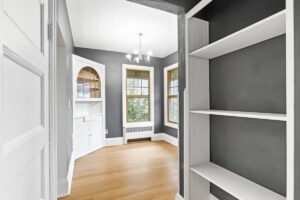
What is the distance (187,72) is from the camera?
164cm

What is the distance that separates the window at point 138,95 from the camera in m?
4.58

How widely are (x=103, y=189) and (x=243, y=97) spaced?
2.09m

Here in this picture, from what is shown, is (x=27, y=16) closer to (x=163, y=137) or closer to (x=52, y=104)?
(x=52, y=104)

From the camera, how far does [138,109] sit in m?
4.70

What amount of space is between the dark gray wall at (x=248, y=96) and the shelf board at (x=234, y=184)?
0.20ft

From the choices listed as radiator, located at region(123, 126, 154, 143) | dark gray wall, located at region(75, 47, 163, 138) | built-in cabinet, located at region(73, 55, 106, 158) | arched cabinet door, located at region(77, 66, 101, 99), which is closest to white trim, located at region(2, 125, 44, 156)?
built-in cabinet, located at region(73, 55, 106, 158)

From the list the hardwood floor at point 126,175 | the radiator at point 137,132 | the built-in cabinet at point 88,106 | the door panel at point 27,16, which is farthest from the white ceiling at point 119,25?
the hardwood floor at point 126,175

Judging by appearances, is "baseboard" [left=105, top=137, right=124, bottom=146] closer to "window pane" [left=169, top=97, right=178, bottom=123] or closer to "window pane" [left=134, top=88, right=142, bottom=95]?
"window pane" [left=134, top=88, right=142, bottom=95]

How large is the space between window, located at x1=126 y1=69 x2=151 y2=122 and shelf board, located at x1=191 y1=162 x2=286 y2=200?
3160 millimetres

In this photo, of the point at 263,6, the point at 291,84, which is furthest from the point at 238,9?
the point at 291,84

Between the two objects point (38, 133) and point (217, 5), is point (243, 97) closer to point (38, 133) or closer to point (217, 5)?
point (217, 5)

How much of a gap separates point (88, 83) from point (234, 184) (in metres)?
3.46

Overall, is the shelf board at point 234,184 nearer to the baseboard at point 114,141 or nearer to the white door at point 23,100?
the white door at point 23,100

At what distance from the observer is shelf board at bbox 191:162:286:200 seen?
3.79 ft
